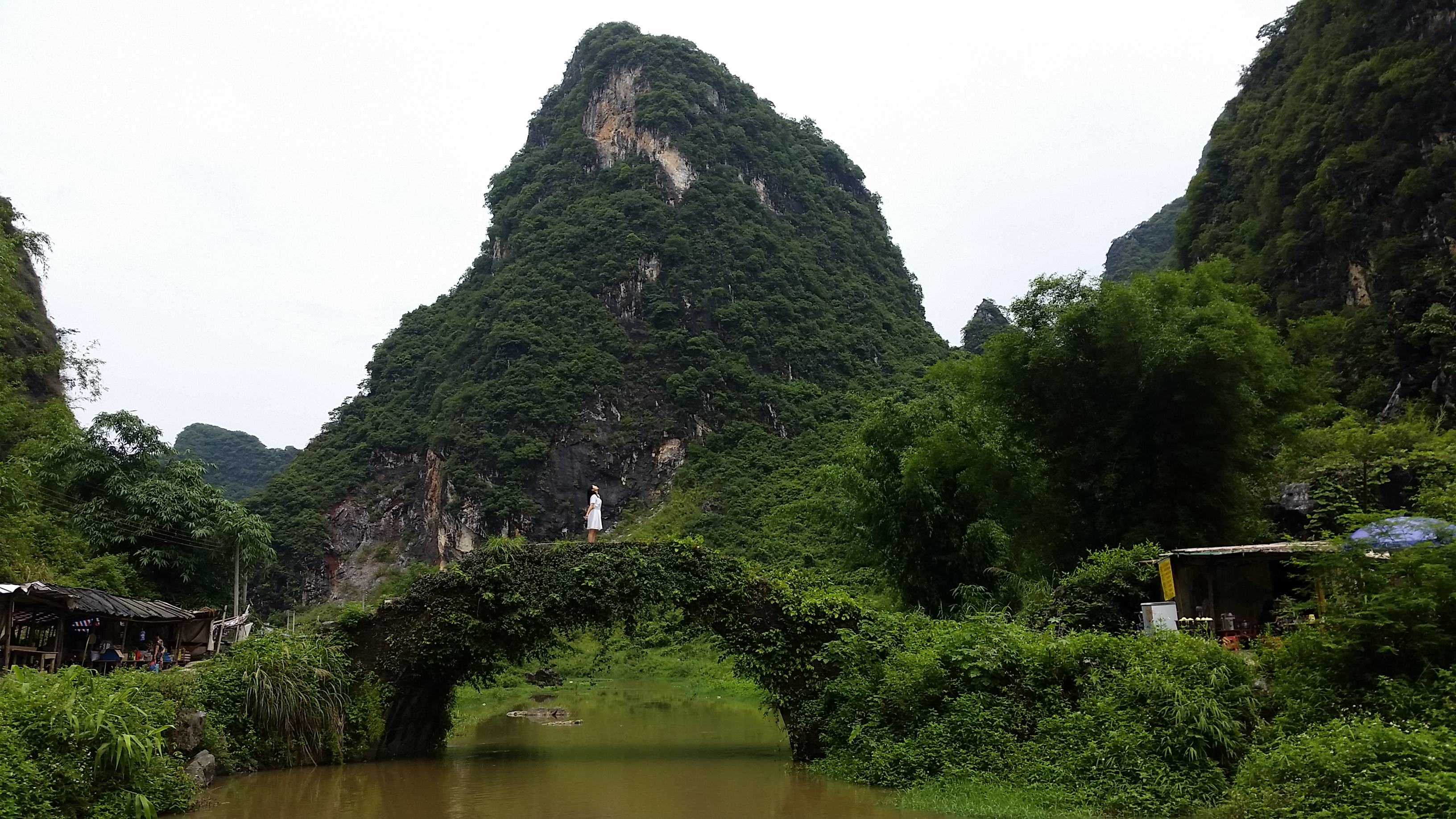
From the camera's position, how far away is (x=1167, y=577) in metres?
12.3

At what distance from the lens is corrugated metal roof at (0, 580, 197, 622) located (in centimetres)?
1399

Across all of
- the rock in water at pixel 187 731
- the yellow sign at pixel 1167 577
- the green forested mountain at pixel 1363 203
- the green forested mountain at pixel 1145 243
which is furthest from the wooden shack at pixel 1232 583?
the green forested mountain at pixel 1145 243

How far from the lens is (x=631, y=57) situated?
283ft

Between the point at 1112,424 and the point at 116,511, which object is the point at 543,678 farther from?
the point at 1112,424

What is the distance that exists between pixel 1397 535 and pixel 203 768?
1391cm

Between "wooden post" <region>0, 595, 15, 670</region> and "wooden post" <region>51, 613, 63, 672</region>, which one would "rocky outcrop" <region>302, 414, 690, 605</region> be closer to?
"wooden post" <region>51, 613, 63, 672</region>

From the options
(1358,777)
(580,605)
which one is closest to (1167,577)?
(1358,777)

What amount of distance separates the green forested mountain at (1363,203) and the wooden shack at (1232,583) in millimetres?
13973

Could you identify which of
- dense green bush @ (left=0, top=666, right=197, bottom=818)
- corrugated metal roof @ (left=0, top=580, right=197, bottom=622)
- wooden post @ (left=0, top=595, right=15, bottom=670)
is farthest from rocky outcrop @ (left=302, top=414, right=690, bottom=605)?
dense green bush @ (left=0, top=666, right=197, bottom=818)

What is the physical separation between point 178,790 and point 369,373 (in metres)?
80.2

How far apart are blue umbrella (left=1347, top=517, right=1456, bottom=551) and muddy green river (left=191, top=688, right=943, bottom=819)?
197 inches

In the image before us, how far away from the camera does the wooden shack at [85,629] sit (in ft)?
46.2

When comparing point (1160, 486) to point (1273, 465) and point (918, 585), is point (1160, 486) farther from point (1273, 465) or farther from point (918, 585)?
point (918, 585)

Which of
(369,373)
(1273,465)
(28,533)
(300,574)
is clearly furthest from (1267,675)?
(369,373)
